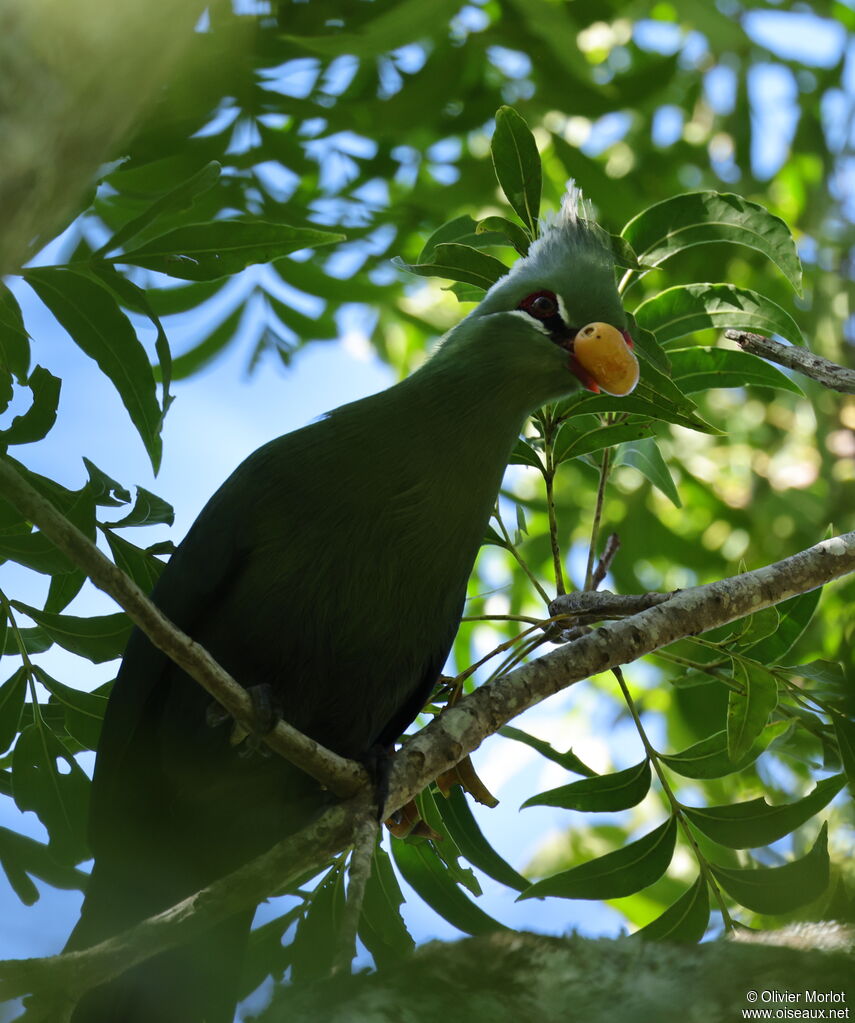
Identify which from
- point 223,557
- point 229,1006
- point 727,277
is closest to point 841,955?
point 223,557

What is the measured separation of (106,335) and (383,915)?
137 centimetres

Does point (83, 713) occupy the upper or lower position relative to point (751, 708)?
upper

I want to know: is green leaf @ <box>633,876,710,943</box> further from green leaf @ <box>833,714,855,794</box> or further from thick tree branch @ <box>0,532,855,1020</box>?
thick tree branch @ <box>0,532,855,1020</box>

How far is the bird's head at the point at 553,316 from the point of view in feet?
8.30

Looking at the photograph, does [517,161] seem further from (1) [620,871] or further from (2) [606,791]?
(1) [620,871]

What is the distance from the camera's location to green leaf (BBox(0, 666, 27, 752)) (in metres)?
2.25

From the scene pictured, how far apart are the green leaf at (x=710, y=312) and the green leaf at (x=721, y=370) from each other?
0.06m

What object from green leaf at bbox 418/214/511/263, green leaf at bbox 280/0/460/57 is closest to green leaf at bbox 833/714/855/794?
green leaf at bbox 418/214/511/263

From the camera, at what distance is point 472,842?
2.49 m

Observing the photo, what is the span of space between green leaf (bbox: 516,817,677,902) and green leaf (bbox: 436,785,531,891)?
10 centimetres

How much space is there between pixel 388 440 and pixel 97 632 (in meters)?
0.77

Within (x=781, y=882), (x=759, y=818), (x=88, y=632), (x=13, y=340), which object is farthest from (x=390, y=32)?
(x=781, y=882)

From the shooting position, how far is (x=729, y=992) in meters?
1.11

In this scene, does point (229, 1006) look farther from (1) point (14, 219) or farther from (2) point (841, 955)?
(1) point (14, 219)
